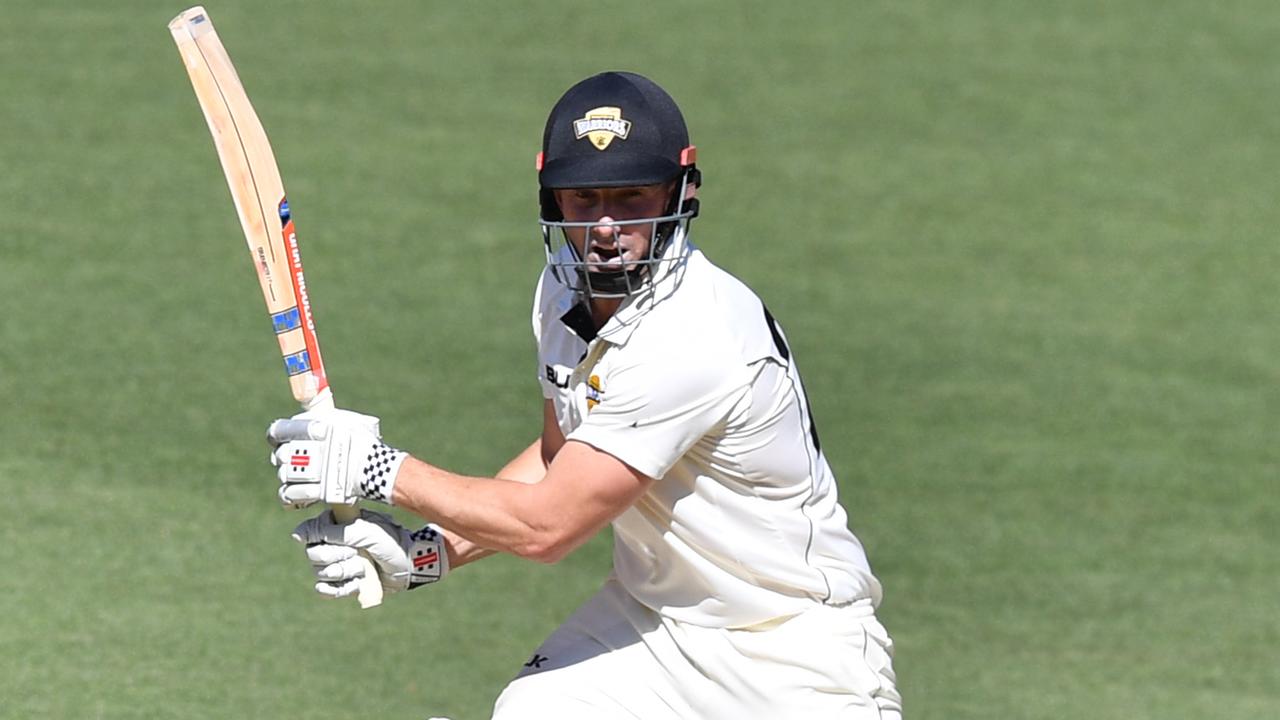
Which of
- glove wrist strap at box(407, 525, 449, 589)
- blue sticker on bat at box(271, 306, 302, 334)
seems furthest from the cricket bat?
glove wrist strap at box(407, 525, 449, 589)

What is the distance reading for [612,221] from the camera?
4.60 m

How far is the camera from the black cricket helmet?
458cm

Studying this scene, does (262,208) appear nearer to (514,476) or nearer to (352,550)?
(352,550)

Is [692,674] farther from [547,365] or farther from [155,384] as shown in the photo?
[155,384]

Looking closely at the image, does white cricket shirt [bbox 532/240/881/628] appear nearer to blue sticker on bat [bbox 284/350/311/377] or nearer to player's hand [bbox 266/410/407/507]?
player's hand [bbox 266/410/407/507]

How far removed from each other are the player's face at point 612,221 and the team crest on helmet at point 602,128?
0.12m

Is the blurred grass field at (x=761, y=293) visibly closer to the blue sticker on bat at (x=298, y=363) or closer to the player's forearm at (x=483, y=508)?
the blue sticker on bat at (x=298, y=363)

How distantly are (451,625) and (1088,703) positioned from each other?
2433 mm

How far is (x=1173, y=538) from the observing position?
8250 mm

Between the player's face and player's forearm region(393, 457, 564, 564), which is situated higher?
the player's face

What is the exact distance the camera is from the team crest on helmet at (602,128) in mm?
4590

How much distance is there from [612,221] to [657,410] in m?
0.49

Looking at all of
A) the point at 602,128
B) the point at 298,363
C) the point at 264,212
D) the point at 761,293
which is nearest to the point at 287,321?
the point at 298,363

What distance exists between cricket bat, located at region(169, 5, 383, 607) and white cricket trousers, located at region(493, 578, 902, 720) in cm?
55
